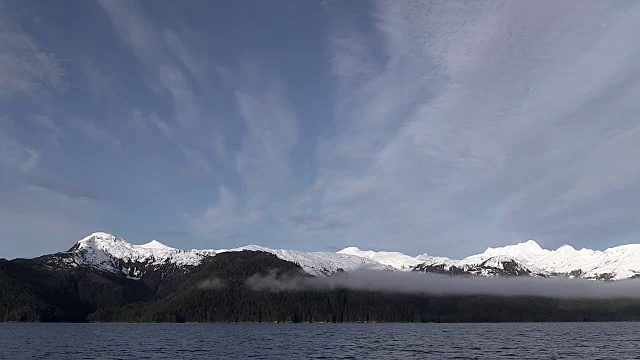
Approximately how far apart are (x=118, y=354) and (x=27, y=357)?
16.3 meters

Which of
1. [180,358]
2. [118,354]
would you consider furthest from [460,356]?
[118,354]

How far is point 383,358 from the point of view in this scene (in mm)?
99750

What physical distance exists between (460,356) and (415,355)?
26.8 feet

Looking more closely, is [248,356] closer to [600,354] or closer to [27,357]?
[27,357]

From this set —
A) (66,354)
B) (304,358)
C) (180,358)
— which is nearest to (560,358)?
(304,358)

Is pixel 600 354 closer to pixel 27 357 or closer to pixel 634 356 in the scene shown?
pixel 634 356

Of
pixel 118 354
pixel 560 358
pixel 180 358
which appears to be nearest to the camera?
pixel 560 358

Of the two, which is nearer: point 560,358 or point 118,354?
point 560,358

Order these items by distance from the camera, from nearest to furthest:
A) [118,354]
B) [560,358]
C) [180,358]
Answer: [560,358] → [180,358] → [118,354]

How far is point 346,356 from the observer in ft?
347

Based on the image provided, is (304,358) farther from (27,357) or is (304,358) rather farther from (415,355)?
(27,357)

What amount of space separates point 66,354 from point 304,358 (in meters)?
49.2

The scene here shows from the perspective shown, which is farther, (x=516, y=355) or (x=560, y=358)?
(x=516, y=355)

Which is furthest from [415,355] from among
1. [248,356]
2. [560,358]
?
[248,356]
